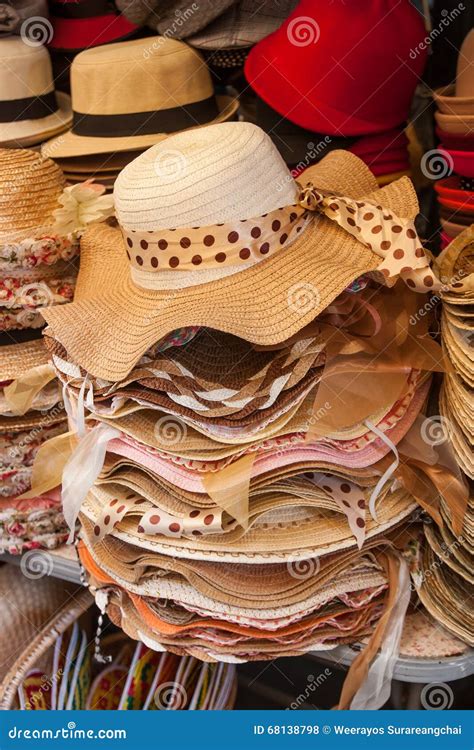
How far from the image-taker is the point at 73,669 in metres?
1.60

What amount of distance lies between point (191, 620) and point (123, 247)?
60 cm

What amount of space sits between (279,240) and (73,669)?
94 cm

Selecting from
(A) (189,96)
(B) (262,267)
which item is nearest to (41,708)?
(B) (262,267)

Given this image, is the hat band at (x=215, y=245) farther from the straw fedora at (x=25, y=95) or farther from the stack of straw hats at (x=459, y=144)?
the straw fedora at (x=25, y=95)

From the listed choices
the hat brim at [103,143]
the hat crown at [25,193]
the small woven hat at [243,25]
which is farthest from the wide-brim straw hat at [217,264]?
the small woven hat at [243,25]

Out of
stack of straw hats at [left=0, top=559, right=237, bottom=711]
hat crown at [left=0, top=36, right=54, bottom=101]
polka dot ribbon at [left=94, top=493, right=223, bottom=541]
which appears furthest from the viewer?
hat crown at [left=0, top=36, right=54, bottom=101]

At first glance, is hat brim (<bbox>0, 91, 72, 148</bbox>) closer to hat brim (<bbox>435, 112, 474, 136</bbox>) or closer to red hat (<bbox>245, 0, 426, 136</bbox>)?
red hat (<bbox>245, 0, 426, 136</bbox>)

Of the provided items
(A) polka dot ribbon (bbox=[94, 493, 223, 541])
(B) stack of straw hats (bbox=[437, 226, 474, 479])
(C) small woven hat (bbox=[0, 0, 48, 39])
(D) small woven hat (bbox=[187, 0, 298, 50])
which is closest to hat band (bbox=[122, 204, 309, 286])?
(B) stack of straw hats (bbox=[437, 226, 474, 479])

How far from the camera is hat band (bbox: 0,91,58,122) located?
1735 mm

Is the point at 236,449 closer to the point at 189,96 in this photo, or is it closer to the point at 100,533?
the point at 100,533

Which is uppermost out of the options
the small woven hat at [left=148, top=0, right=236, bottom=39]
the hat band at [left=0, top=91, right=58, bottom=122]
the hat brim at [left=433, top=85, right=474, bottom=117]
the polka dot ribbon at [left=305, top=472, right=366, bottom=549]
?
the hat brim at [left=433, top=85, right=474, bottom=117]

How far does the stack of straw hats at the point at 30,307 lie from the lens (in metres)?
1.36

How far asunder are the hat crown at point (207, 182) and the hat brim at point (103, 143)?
446mm

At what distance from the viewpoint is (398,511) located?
1.19 meters
